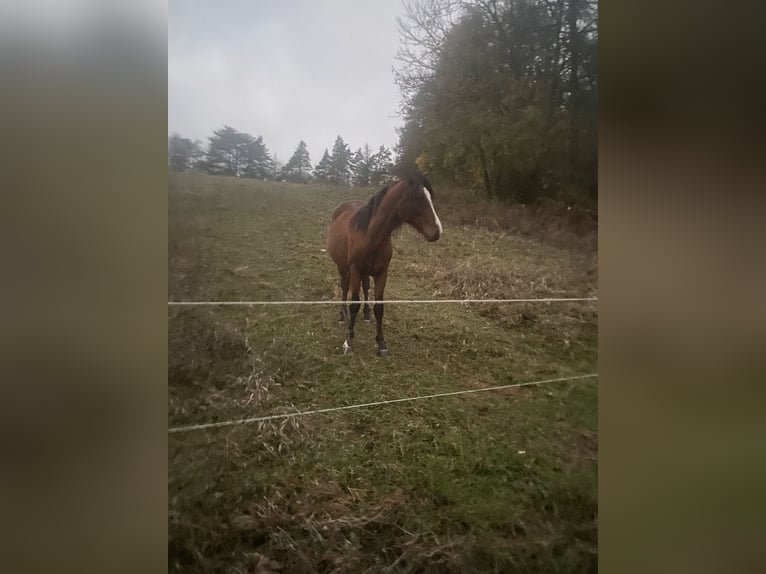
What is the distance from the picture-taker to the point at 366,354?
1.44 meters

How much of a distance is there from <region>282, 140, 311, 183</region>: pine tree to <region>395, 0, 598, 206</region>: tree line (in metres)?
0.29

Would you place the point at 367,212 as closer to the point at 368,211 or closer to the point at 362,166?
the point at 368,211

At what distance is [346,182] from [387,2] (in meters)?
0.55

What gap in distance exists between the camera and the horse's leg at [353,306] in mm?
1424

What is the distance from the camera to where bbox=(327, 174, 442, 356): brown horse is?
1422 mm

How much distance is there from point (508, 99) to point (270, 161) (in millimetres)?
806

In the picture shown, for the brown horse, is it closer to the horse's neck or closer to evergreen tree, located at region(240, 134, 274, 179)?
the horse's neck

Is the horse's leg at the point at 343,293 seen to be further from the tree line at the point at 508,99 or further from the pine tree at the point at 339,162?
the tree line at the point at 508,99
